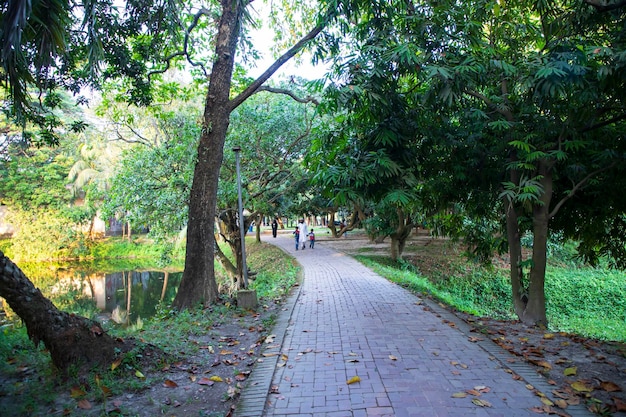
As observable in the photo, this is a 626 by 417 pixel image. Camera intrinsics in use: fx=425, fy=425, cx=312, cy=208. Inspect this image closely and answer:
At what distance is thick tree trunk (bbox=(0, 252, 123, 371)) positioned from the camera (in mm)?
4012

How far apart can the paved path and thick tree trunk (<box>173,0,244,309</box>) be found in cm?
188

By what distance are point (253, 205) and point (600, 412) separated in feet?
40.8

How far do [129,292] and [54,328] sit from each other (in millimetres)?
18384

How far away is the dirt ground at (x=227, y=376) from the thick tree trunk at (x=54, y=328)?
35 centimetres

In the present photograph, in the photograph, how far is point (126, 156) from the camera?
44.9ft

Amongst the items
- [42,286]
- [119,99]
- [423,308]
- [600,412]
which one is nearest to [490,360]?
[600,412]

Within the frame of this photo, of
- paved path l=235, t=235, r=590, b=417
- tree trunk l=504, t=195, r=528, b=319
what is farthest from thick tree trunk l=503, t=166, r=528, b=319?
paved path l=235, t=235, r=590, b=417

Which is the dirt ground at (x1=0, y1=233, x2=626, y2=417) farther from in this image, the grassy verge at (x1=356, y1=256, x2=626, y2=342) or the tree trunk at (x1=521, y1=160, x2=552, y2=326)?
the grassy verge at (x1=356, y1=256, x2=626, y2=342)

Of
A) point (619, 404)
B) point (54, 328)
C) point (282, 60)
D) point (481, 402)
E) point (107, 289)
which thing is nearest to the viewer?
point (619, 404)

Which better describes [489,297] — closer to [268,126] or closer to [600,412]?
[268,126]

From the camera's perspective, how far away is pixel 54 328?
14.0 feet

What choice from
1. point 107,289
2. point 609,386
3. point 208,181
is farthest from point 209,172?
point 107,289

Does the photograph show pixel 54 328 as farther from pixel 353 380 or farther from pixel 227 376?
pixel 353 380

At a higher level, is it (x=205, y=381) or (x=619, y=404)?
(x=619, y=404)
